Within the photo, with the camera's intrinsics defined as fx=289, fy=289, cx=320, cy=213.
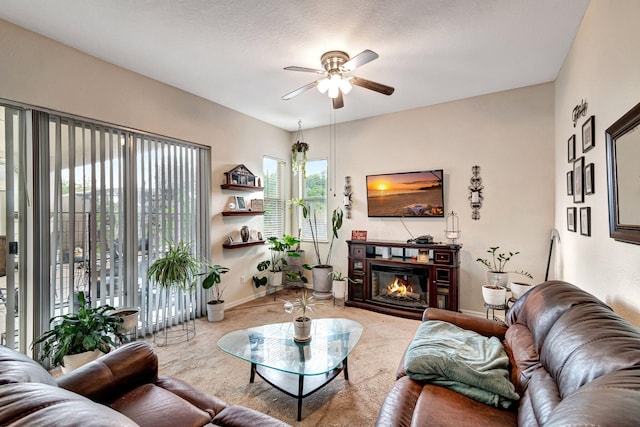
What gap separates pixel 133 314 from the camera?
2.89m

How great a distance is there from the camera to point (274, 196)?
211 inches

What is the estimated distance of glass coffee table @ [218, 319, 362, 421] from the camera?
1.96 metres

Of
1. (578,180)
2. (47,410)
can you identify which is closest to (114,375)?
(47,410)

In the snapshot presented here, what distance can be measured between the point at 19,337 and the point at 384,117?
4.93m

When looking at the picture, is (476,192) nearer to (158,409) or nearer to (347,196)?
(347,196)

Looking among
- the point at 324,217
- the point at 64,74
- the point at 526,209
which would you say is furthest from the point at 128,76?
the point at 526,209

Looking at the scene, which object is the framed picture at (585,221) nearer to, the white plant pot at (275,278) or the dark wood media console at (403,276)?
the dark wood media console at (403,276)

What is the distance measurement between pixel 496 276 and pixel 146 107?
4.55 m

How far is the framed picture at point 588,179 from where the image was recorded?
6.97 feet

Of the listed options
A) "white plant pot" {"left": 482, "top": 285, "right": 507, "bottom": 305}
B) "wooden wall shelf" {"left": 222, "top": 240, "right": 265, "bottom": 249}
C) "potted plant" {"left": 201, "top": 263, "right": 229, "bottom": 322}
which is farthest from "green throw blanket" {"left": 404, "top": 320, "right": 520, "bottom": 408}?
"wooden wall shelf" {"left": 222, "top": 240, "right": 265, "bottom": 249}

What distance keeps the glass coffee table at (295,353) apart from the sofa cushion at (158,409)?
24.2 inches

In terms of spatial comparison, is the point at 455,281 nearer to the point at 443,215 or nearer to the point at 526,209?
the point at 443,215

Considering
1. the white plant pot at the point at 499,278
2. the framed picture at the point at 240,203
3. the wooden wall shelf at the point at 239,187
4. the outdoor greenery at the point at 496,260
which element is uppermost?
the wooden wall shelf at the point at 239,187

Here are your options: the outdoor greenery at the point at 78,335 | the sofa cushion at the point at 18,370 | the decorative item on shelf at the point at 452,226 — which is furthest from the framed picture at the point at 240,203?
the sofa cushion at the point at 18,370
